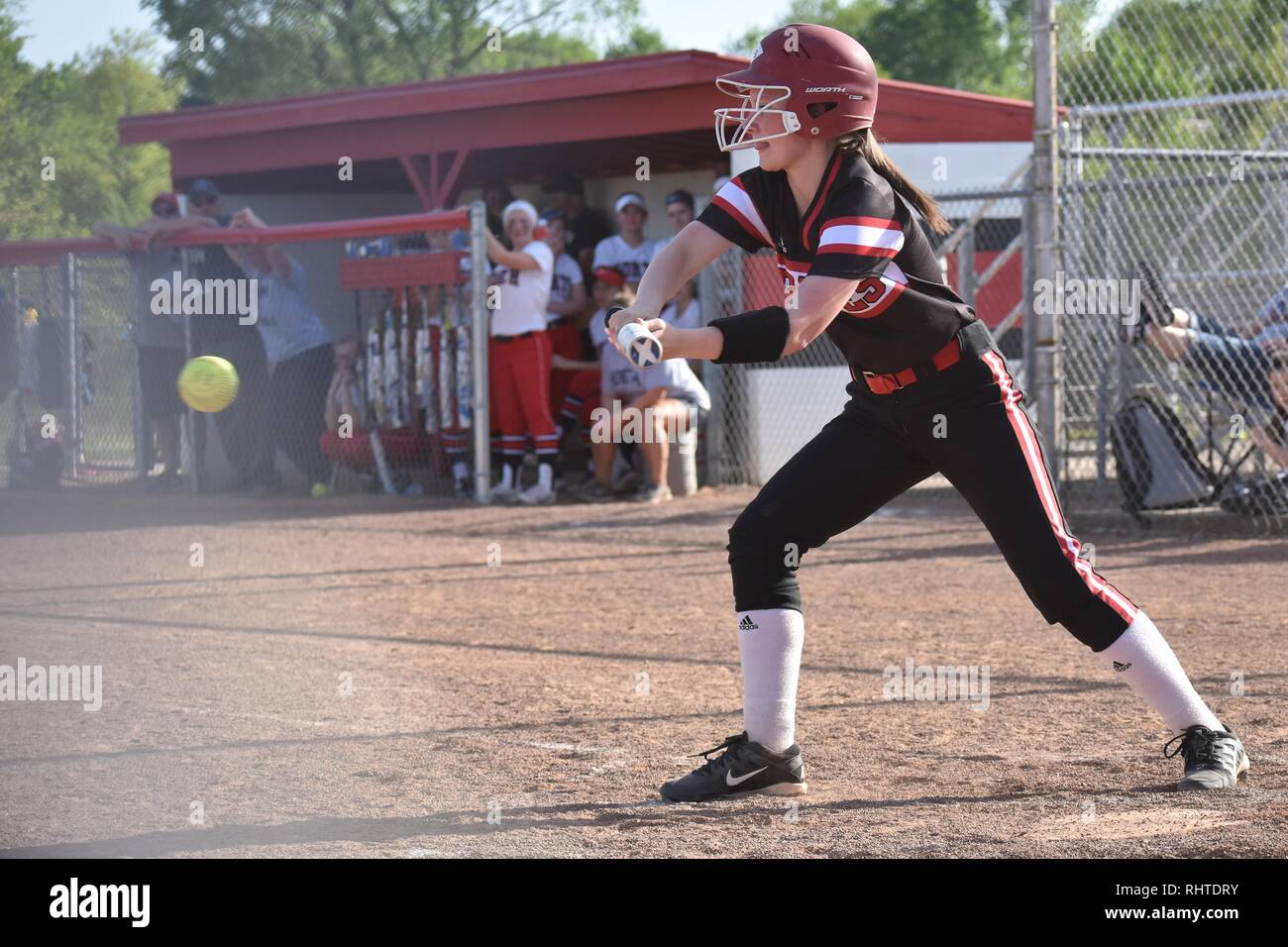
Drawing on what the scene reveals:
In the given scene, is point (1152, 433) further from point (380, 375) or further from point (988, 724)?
point (380, 375)

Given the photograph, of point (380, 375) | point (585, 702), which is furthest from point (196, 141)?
point (585, 702)

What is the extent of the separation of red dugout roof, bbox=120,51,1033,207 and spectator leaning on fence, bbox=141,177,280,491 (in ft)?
8.40

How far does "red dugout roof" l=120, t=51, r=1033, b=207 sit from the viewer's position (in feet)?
46.9

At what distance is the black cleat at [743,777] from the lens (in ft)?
14.7

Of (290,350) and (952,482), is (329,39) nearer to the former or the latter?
(290,350)

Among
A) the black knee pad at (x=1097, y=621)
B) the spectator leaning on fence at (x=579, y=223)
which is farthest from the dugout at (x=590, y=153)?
the black knee pad at (x=1097, y=621)

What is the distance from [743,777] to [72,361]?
11.7 m

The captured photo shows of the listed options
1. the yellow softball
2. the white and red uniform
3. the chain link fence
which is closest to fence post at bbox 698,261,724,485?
the white and red uniform

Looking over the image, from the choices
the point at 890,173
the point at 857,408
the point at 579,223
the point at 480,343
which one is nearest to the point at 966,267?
the point at 480,343

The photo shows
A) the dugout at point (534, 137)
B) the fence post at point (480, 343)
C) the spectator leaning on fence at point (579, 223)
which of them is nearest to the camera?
the fence post at point (480, 343)

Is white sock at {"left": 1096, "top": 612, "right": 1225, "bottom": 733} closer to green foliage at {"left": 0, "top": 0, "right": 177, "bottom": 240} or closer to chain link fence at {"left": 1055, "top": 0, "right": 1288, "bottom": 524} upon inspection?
chain link fence at {"left": 1055, "top": 0, "right": 1288, "bottom": 524}

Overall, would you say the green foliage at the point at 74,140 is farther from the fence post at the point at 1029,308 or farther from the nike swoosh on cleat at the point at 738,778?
the nike swoosh on cleat at the point at 738,778

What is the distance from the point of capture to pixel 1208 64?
1199cm

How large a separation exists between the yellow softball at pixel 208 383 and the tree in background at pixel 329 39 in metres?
29.2
